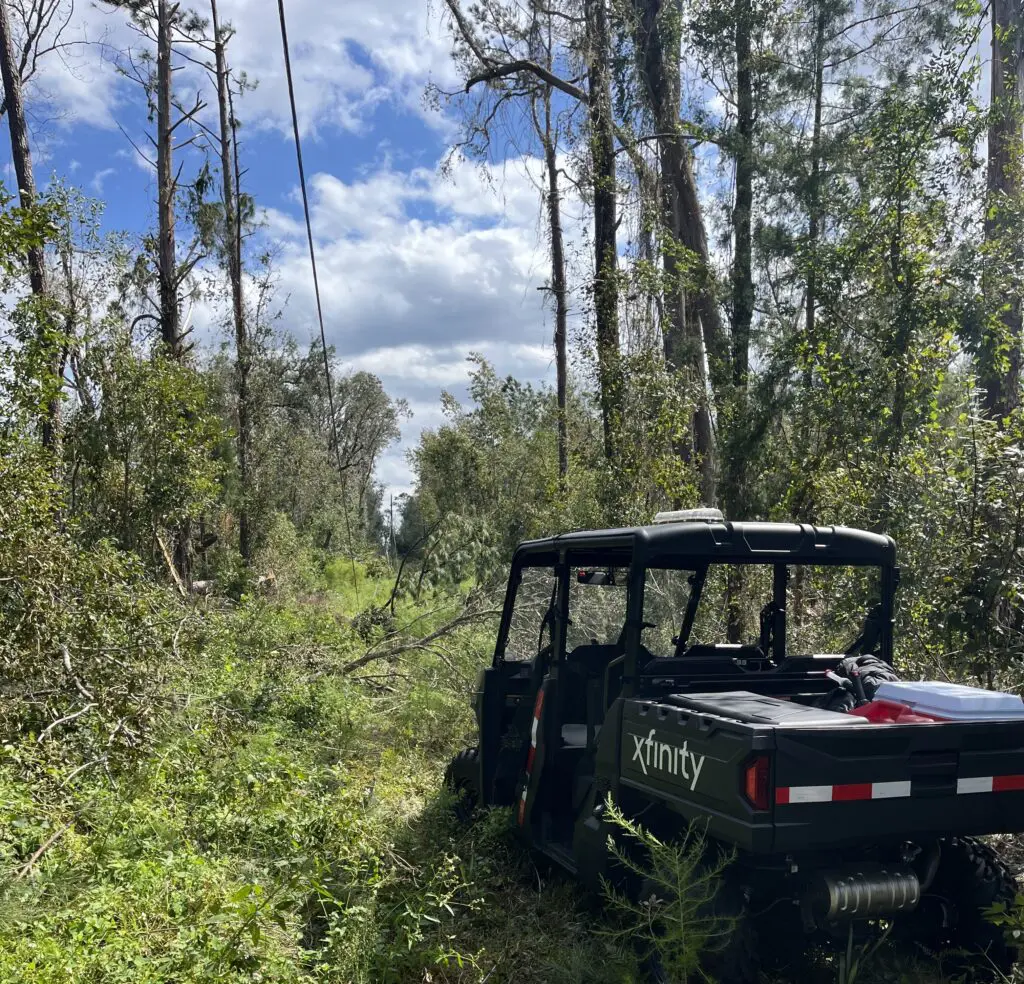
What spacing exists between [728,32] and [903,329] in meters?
6.71

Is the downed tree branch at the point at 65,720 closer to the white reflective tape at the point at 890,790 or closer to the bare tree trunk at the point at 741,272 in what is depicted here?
the white reflective tape at the point at 890,790

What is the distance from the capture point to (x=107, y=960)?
3729 mm

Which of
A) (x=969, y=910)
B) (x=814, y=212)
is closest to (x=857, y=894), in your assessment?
(x=969, y=910)

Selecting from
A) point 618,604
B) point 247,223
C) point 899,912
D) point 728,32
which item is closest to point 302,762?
point 618,604

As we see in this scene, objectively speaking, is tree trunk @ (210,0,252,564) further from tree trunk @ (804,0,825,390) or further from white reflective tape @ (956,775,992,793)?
white reflective tape @ (956,775,992,793)

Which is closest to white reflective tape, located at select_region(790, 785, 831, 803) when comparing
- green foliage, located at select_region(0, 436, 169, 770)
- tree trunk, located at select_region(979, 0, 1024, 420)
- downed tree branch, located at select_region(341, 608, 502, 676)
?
green foliage, located at select_region(0, 436, 169, 770)

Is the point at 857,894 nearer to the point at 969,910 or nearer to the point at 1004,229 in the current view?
the point at 969,910

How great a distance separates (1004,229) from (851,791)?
8307 millimetres

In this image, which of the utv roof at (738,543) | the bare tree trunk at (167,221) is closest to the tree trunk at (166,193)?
the bare tree trunk at (167,221)

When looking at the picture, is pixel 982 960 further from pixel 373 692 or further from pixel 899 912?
pixel 373 692

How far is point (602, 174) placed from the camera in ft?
46.6

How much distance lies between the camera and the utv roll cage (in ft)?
13.4

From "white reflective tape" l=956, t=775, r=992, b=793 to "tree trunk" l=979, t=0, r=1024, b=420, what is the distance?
5.00 m

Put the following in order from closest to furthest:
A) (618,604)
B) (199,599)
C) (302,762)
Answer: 1. (618,604)
2. (302,762)
3. (199,599)
